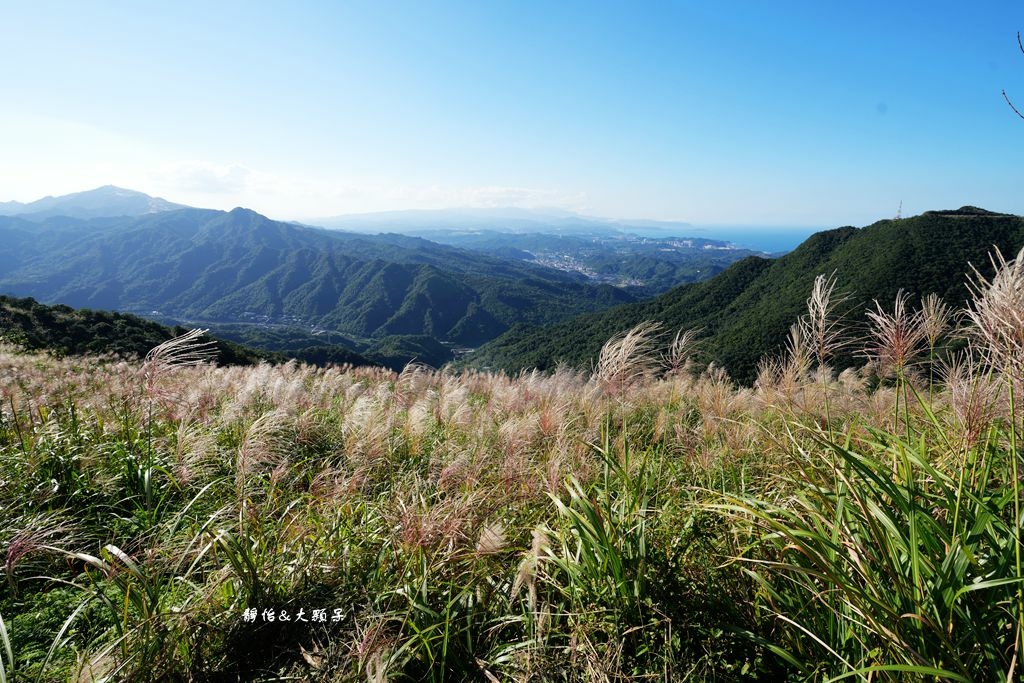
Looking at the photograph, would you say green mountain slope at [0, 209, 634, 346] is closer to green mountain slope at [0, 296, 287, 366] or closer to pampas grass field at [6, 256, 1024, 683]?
green mountain slope at [0, 296, 287, 366]

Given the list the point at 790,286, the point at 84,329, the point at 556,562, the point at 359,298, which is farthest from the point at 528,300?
the point at 556,562

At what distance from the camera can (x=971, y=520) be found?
1.62 meters

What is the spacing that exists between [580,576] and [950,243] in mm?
68171

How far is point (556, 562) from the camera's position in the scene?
1.93 m

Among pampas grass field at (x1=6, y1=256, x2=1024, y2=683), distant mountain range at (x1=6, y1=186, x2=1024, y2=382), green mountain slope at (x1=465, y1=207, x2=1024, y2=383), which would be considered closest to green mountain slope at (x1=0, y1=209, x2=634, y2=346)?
distant mountain range at (x1=6, y1=186, x2=1024, y2=382)

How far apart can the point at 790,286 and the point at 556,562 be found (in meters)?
65.4

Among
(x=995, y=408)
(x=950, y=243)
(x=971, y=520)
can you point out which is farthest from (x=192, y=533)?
(x=950, y=243)

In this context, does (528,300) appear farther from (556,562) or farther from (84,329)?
(556,562)

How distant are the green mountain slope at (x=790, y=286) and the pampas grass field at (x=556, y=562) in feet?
83.5

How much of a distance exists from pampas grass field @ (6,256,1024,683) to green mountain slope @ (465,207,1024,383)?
25461 mm

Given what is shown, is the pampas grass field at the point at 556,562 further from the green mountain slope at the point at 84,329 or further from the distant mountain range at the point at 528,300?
the green mountain slope at the point at 84,329

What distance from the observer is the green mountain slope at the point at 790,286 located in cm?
3919

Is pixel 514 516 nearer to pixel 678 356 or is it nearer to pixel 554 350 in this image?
pixel 678 356

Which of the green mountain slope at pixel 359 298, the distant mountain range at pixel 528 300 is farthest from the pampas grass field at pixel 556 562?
the green mountain slope at pixel 359 298
